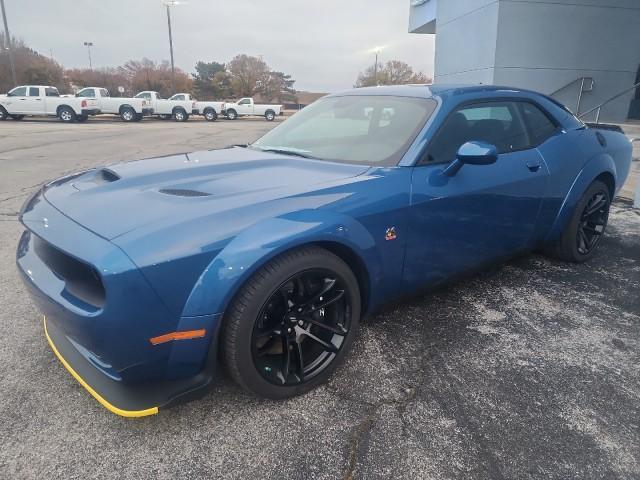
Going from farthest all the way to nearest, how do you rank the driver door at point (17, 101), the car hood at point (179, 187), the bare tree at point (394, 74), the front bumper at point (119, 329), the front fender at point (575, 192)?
the bare tree at point (394, 74), the driver door at point (17, 101), the front fender at point (575, 192), the car hood at point (179, 187), the front bumper at point (119, 329)

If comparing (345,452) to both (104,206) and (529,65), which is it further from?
(529,65)

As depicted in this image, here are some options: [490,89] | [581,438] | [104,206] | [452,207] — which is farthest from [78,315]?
[490,89]

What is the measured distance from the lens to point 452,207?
2.46 metres

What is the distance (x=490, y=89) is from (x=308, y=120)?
128cm

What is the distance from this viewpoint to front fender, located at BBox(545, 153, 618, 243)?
3309 mm

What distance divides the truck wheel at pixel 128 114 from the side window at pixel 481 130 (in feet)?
86.0

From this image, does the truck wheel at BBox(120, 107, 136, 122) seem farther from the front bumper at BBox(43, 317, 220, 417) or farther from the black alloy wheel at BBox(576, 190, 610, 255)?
the front bumper at BBox(43, 317, 220, 417)

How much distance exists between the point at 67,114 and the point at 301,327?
2579 centimetres

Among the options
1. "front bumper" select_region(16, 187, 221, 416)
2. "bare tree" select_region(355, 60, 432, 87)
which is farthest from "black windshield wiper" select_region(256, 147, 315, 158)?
"bare tree" select_region(355, 60, 432, 87)

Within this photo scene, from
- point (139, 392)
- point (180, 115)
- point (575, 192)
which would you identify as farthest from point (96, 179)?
point (180, 115)

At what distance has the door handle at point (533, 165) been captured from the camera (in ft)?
9.69

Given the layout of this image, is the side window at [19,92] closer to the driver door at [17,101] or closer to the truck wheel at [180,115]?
the driver door at [17,101]

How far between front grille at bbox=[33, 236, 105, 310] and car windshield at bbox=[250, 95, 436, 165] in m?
1.40

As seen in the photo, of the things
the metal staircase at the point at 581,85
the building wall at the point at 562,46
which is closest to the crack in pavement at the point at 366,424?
the building wall at the point at 562,46
